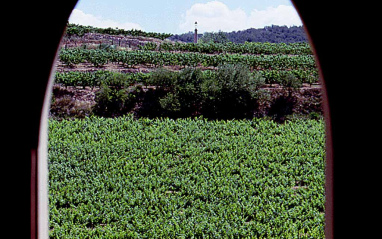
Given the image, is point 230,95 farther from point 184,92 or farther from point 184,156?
point 184,156

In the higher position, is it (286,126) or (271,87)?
(271,87)

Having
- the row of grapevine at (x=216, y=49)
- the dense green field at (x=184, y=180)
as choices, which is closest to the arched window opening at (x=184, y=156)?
the dense green field at (x=184, y=180)

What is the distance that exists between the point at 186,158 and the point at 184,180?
6.59 ft

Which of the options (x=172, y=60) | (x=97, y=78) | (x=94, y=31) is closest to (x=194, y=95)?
(x=97, y=78)

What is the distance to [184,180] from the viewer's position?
11.8 m

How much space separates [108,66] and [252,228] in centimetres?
2306

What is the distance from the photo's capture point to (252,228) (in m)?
9.02

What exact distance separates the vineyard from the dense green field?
38mm

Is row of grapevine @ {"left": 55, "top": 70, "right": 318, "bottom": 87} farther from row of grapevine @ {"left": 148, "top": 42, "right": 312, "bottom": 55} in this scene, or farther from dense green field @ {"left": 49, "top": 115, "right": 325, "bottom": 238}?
row of grapevine @ {"left": 148, "top": 42, "right": 312, "bottom": 55}

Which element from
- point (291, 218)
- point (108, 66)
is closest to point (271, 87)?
point (108, 66)

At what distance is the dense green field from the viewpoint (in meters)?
9.11
